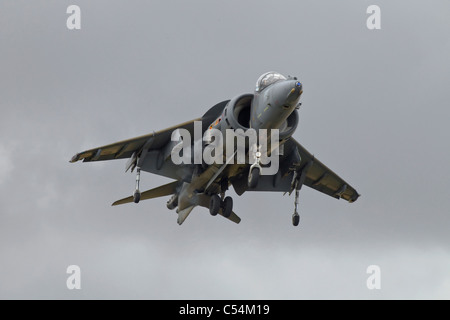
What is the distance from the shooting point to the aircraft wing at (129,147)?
30.9 metres

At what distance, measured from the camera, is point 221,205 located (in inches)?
1268

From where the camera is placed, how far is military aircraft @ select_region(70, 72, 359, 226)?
2714 centimetres

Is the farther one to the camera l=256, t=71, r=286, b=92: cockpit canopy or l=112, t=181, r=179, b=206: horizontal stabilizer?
l=112, t=181, r=179, b=206: horizontal stabilizer

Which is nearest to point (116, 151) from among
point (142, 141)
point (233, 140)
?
point (142, 141)

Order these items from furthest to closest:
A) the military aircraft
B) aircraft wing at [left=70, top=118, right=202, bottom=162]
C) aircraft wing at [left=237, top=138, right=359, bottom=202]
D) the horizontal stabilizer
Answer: the horizontal stabilizer < aircraft wing at [left=237, top=138, right=359, bottom=202] < aircraft wing at [left=70, top=118, right=202, bottom=162] < the military aircraft

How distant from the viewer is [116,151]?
31.6 meters

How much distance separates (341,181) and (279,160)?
3733 millimetres

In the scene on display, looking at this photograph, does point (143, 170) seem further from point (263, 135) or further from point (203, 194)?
point (263, 135)

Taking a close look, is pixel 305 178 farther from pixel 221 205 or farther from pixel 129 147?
pixel 129 147

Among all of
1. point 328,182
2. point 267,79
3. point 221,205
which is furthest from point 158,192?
point 267,79

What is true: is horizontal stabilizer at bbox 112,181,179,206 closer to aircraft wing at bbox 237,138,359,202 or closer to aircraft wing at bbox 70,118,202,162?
aircraft wing at bbox 70,118,202,162

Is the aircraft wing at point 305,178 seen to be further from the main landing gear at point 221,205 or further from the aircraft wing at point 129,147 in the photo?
the aircraft wing at point 129,147

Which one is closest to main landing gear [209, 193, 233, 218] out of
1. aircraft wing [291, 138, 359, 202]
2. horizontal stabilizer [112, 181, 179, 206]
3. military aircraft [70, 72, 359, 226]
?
military aircraft [70, 72, 359, 226]

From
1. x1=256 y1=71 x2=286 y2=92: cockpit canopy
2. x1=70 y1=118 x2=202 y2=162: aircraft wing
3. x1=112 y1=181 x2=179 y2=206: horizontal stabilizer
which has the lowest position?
x1=112 y1=181 x2=179 y2=206: horizontal stabilizer
